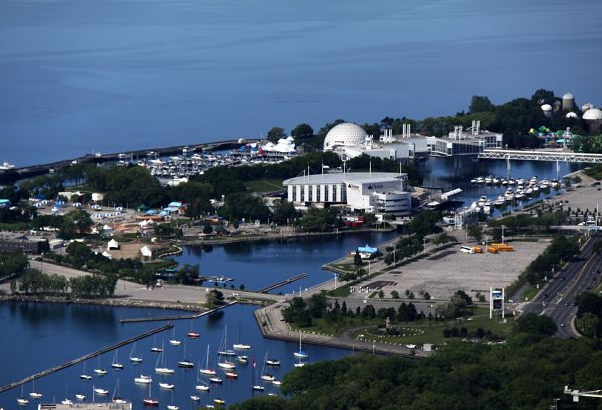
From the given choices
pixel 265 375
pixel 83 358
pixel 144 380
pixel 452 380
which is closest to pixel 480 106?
pixel 83 358

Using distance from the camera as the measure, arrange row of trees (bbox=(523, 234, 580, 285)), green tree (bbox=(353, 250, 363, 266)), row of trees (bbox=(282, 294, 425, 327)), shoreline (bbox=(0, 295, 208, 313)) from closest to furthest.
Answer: row of trees (bbox=(282, 294, 425, 327)) → shoreline (bbox=(0, 295, 208, 313)) → row of trees (bbox=(523, 234, 580, 285)) → green tree (bbox=(353, 250, 363, 266))

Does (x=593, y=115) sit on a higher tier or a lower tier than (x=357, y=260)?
higher

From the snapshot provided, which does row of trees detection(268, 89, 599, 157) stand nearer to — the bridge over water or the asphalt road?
the bridge over water

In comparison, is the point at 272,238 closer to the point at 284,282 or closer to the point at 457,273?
the point at 284,282

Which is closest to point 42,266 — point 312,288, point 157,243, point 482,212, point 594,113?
point 157,243

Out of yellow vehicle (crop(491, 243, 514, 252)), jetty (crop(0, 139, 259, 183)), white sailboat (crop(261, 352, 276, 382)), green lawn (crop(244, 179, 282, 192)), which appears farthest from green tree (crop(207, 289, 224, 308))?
jetty (crop(0, 139, 259, 183))

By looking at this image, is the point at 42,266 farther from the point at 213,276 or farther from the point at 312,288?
the point at 312,288

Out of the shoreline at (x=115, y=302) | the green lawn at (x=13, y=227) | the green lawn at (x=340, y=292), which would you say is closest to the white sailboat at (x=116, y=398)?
the shoreline at (x=115, y=302)
